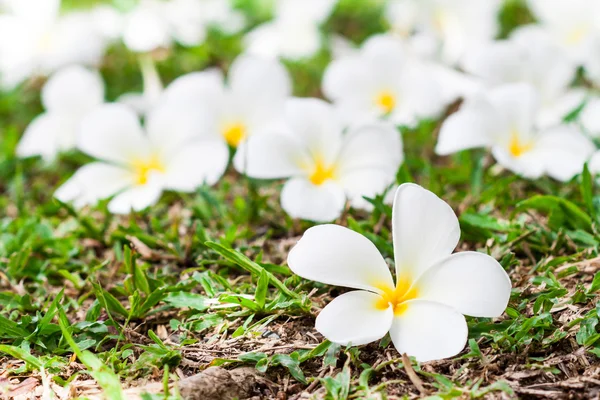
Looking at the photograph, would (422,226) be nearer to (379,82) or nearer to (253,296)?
(253,296)

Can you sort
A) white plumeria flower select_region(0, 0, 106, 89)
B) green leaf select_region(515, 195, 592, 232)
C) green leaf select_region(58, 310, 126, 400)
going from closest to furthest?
green leaf select_region(58, 310, 126, 400)
green leaf select_region(515, 195, 592, 232)
white plumeria flower select_region(0, 0, 106, 89)

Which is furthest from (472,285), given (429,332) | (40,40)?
(40,40)

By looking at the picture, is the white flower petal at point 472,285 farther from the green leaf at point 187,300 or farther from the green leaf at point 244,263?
the green leaf at point 187,300

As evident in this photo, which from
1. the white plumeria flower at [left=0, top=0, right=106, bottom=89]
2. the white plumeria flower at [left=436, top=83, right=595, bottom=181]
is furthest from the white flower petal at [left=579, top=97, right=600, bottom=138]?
the white plumeria flower at [left=0, top=0, right=106, bottom=89]

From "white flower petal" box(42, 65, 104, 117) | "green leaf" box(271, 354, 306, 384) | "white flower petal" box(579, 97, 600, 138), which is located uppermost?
"white flower petal" box(42, 65, 104, 117)

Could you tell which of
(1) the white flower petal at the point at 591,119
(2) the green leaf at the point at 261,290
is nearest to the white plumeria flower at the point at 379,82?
(1) the white flower petal at the point at 591,119

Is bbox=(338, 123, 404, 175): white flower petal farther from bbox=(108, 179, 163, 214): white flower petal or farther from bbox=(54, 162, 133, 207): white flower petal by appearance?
bbox=(54, 162, 133, 207): white flower petal

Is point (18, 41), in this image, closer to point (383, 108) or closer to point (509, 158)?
point (383, 108)
